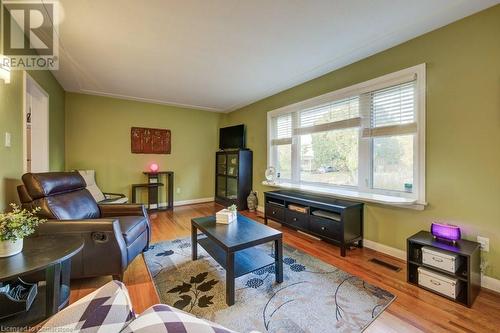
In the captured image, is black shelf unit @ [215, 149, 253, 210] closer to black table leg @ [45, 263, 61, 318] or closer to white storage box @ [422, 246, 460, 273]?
white storage box @ [422, 246, 460, 273]

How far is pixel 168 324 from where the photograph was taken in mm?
480

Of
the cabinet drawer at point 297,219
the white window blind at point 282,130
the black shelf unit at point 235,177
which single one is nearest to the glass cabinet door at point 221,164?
the black shelf unit at point 235,177

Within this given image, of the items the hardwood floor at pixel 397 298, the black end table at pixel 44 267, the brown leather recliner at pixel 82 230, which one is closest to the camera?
the black end table at pixel 44 267

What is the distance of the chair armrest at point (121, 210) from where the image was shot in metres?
2.53

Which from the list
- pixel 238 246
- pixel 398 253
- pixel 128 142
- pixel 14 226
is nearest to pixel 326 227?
pixel 398 253

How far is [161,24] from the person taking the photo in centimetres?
207

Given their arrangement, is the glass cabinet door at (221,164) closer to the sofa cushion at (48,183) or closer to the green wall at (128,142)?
the green wall at (128,142)

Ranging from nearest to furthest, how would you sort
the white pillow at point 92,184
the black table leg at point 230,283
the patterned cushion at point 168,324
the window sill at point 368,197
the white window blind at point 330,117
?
the patterned cushion at point 168,324, the black table leg at point 230,283, the window sill at point 368,197, the white window blind at point 330,117, the white pillow at point 92,184

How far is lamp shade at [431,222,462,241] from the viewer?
1850mm

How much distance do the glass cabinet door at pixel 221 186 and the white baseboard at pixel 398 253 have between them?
3.24 meters

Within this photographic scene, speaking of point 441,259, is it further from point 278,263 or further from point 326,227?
point 278,263

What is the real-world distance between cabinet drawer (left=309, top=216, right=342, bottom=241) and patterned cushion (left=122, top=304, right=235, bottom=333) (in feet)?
7.68

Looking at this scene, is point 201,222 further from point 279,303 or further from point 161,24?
point 161,24

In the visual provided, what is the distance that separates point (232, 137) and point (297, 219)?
2.78 metres
